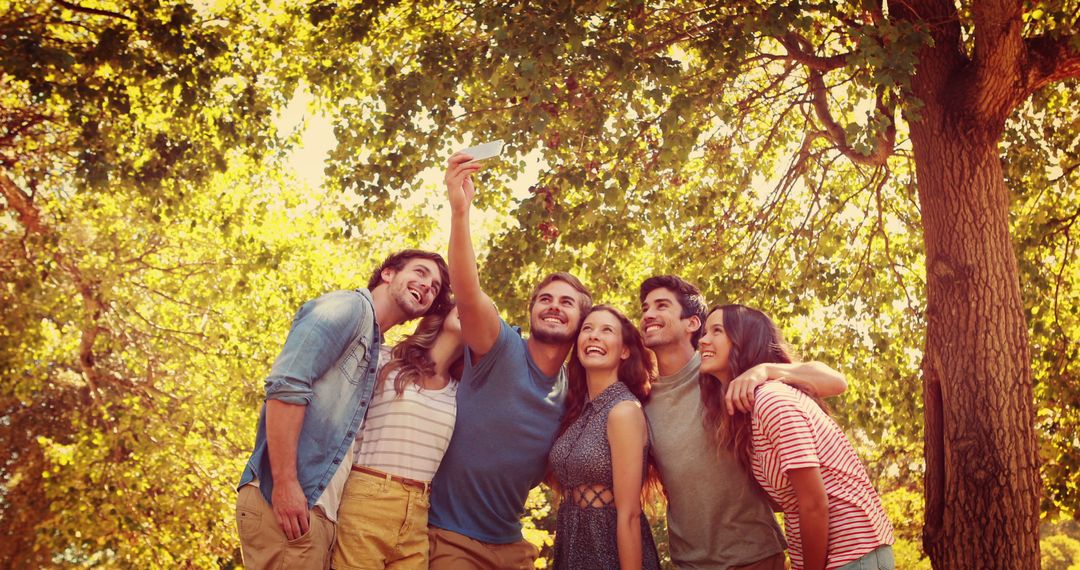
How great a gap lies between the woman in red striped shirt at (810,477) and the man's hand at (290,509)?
1971mm

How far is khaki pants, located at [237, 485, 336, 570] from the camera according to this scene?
11.6 feet

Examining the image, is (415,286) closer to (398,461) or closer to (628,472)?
(398,461)

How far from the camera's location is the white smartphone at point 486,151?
12.6ft

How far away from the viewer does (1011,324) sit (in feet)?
21.2

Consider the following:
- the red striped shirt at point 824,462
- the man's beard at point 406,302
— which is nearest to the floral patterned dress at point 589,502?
the red striped shirt at point 824,462

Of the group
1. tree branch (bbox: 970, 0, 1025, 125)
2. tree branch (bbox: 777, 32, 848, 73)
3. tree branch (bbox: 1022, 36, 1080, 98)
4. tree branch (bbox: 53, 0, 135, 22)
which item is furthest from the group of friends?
tree branch (bbox: 53, 0, 135, 22)

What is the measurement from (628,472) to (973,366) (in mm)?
3837

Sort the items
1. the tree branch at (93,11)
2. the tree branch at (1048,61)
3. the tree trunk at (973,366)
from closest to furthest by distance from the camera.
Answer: the tree trunk at (973,366), the tree branch at (1048,61), the tree branch at (93,11)

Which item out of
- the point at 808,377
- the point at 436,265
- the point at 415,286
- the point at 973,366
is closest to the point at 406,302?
the point at 415,286

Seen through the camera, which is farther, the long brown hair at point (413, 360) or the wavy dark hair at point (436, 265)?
the wavy dark hair at point (436, 265)

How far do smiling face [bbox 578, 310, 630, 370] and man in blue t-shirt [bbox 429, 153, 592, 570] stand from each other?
0.17 metres

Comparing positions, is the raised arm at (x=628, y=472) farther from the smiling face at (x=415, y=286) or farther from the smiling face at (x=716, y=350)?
the smiling face at (x=415, y=286)

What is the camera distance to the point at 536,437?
428 cm

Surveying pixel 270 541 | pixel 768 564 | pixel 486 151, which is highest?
pixel 486 151
